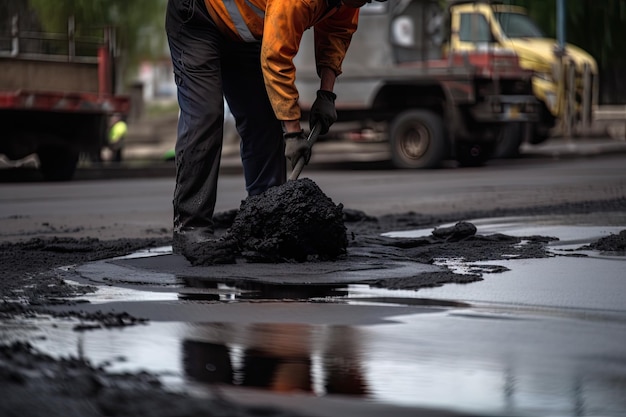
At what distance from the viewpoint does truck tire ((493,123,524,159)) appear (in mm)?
18312

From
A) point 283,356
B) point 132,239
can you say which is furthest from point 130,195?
point 283,356

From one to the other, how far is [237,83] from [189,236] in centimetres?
90

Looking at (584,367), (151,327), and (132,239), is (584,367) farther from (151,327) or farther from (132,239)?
(132,239)

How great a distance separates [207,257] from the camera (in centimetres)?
537

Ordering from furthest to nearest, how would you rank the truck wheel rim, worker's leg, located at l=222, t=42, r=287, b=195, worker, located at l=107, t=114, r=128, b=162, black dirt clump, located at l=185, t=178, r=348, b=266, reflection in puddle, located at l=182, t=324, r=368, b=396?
1. worker, located at l=107, t=114, r=128, b=162
2. the truck wheel rim
3. worker's leg, located at l=222, t=42, r=287, b=195
4. black dirt clump, located at l=185, t=178, r=348, b=266
5. reflection in puddle, located at l=182, t=324, r=368, b=396

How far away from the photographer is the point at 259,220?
5.51 meters

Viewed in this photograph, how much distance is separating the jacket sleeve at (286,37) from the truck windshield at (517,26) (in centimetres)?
1387

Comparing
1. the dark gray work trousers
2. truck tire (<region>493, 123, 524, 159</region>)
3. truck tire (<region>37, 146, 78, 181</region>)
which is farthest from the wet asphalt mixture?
truck tire (<region>493, 123, 524, 159</region>)

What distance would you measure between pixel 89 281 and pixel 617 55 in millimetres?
24881

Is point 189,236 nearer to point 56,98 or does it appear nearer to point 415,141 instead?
point 56,98

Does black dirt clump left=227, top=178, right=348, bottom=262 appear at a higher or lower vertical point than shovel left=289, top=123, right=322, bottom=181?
lower

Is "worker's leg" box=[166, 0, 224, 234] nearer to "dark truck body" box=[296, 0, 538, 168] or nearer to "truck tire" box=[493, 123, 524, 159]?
"dark truck body" box=[296, 0, 538, 168]

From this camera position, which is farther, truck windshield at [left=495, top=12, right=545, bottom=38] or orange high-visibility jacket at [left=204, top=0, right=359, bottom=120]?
truck windshield at [left=495, top=12, right=545, bottom=38]

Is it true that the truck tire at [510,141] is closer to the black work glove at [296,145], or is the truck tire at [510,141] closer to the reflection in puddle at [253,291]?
the black work glove at [296,145]
